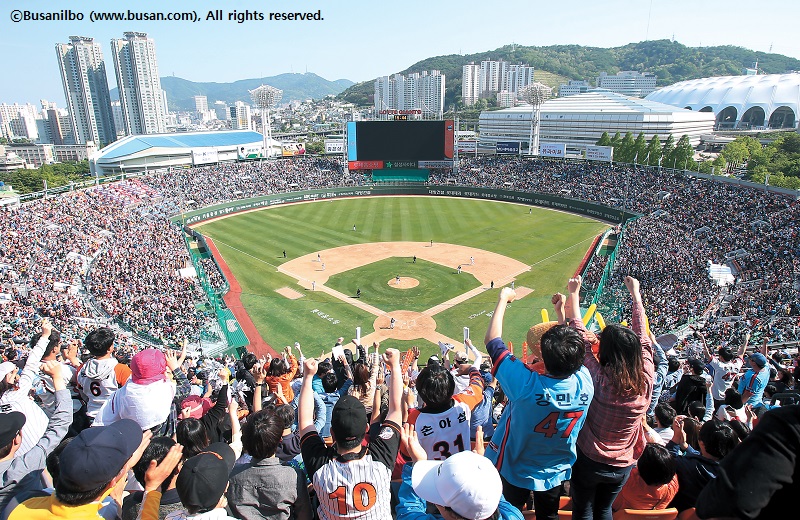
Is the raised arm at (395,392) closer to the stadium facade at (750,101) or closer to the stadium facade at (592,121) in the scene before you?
the stadium facade at (592,121)

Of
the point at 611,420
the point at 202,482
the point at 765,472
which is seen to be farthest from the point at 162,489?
the point at 765,472

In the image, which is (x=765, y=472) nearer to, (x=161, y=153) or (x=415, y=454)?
(x=415, y=454)

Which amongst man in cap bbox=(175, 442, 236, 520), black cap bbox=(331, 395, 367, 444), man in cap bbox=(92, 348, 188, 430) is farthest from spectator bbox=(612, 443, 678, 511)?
man in cap bbox=(92, 348, 188, 430)

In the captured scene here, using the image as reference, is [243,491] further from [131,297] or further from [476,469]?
[131,297]

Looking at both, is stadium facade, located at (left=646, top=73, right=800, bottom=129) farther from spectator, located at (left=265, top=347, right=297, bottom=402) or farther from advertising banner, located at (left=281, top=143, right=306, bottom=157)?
spectator, located at (left=265, top=347, right=297, bottom=402)

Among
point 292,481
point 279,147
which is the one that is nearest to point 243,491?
point 292,481
